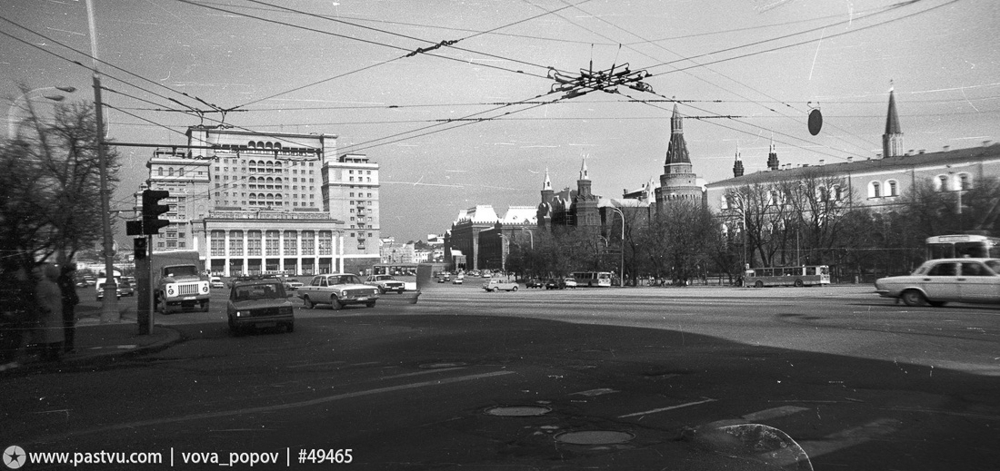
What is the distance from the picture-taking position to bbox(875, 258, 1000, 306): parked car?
19.9 metres

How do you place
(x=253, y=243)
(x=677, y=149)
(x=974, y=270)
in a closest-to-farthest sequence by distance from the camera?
(x=974, y=270) → (x=253, y=243) → (x=677, y=149)

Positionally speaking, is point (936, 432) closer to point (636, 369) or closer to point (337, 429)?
point (636, 369)

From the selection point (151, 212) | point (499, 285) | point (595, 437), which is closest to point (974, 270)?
point (595, 437)

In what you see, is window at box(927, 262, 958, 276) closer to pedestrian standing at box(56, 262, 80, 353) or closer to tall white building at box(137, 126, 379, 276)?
pedestrian standing at box(56, 262, 80, 353)

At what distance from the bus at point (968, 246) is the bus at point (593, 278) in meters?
53.5

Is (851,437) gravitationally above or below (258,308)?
below

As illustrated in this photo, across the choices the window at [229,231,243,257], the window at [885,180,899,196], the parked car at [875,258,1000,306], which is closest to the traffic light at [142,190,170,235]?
the parked car at [875,258,1000,306]

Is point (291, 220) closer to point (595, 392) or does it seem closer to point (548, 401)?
point (595, 392)

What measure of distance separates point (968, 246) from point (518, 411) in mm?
21345

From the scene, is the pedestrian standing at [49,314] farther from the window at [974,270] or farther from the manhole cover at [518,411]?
the window at [974,270]

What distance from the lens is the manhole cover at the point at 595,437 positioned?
19.3 ft

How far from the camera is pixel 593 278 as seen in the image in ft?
255

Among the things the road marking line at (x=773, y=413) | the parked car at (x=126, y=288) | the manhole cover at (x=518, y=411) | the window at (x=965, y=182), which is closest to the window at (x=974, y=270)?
the window at (x=965, y=182)

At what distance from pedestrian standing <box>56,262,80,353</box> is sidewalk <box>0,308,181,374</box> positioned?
279 mm
